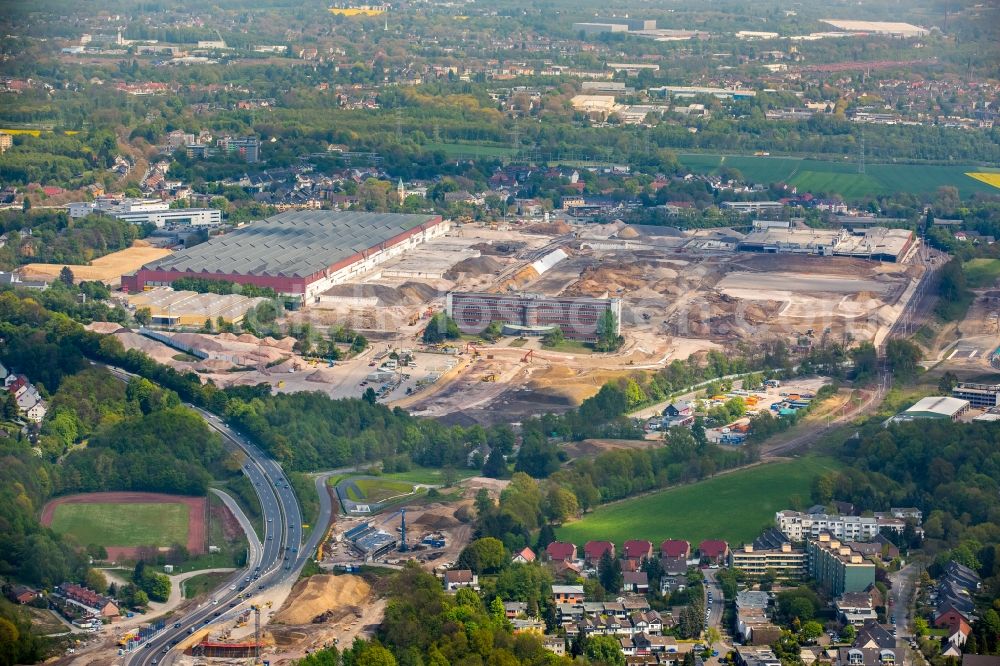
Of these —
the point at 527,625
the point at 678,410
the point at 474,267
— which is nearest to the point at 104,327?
the point at 474,267

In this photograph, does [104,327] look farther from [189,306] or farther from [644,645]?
[644,645]

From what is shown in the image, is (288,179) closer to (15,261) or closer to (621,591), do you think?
(15,261)

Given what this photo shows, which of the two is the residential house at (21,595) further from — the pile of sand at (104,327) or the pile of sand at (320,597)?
the pile of sand at (104,327)

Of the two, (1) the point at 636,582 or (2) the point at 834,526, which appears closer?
(1) the point at 636,582

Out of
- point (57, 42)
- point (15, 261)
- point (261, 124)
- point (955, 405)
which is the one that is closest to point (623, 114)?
point (261, 124)

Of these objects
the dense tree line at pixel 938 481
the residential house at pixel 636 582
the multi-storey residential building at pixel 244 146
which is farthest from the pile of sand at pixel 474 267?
the residential house at pixel 636 582
